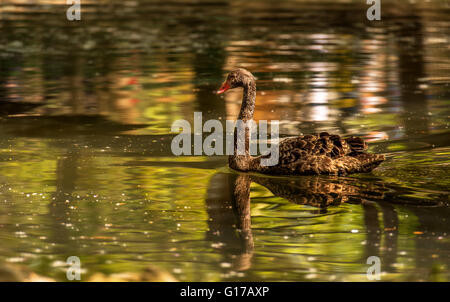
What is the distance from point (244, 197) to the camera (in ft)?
31.6

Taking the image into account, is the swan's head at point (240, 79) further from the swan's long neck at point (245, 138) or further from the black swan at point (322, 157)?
the black swan at point (322, 157)

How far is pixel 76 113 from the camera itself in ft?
48.1

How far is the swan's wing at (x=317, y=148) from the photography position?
404 inches

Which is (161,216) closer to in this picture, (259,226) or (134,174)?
(259,226)

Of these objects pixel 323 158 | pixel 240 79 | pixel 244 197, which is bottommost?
pixel 244 197

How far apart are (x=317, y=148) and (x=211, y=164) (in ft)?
4.56

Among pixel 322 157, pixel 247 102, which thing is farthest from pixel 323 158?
pixel 247 102

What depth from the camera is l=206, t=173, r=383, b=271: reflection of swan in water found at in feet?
26.0

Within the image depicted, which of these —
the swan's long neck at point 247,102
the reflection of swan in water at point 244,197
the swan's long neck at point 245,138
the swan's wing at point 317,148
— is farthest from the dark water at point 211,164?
the swan's long neck at point 247,102

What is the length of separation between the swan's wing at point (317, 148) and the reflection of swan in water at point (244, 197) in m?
0.24

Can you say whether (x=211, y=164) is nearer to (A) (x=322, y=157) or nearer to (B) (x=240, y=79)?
(B) (x=240, y=79)

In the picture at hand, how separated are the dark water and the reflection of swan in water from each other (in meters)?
0.02

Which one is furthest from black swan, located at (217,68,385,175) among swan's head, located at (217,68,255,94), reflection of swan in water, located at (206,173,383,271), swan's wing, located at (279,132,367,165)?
swan's head, located at (217,68,255,94)

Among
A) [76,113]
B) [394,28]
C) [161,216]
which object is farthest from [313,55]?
[161,216]
